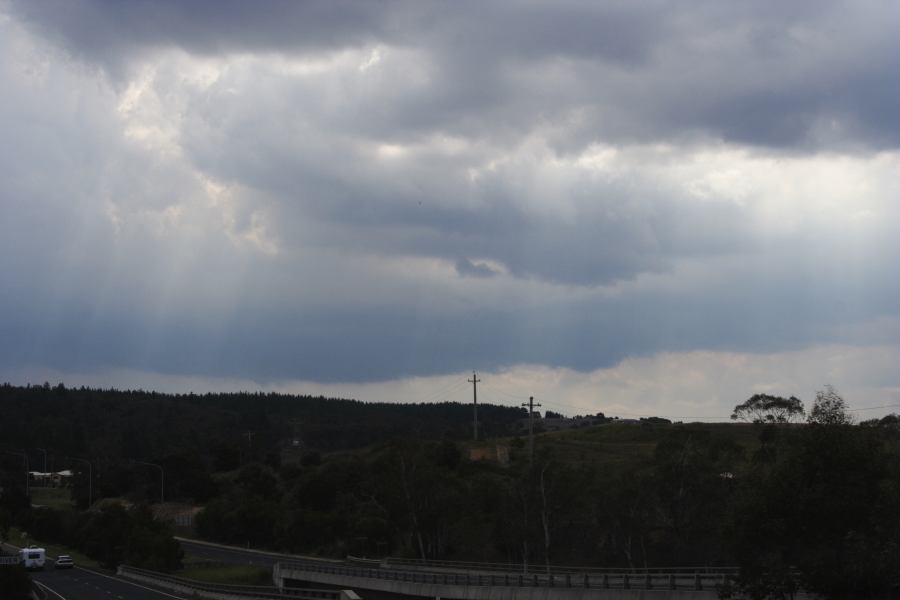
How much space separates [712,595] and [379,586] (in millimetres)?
30116

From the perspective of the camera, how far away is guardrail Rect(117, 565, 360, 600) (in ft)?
186

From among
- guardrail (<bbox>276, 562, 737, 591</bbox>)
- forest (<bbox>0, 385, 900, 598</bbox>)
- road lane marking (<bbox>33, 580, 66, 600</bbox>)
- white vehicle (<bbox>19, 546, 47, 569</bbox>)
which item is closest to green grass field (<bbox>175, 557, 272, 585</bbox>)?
forest (<bbox>0, 385, 900, 598</bbox>)

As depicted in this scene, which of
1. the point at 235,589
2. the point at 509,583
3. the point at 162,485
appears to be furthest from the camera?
the point at 162,485

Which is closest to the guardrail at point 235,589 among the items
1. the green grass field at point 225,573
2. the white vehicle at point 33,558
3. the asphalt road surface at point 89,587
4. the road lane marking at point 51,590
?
the asphalt road surface at point 89,587

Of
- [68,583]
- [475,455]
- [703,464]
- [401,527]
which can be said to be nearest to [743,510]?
[703,464]

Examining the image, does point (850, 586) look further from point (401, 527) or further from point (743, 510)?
point (401, 527)

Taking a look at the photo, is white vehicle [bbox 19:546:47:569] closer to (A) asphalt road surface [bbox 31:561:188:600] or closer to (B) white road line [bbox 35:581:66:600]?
(A) asphalt road surface [bbox 31:561:188:600]

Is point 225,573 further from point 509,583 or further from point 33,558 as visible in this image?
point 509,583

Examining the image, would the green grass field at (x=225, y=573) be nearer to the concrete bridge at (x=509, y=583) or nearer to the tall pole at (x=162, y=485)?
the concrete bridge at (x=509, y=583)

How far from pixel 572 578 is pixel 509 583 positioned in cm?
360

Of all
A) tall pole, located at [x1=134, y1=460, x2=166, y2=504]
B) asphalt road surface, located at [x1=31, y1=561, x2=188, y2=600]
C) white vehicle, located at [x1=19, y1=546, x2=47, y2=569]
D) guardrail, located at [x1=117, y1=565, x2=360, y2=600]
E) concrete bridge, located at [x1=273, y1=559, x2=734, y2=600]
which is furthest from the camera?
tall pole, located at [x1=134, y1=460, x2=166, y2=504]

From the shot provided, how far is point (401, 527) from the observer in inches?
4377

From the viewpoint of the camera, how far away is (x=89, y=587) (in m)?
83.4

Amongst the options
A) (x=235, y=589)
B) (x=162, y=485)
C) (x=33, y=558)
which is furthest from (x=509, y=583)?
(x=162, y=485)
